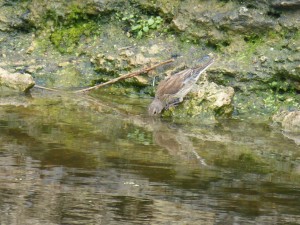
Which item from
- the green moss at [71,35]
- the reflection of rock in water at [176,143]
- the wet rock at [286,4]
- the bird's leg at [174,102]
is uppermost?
the wet rock at [286,4]

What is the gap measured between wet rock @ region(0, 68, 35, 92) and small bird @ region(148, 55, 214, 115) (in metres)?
1.59

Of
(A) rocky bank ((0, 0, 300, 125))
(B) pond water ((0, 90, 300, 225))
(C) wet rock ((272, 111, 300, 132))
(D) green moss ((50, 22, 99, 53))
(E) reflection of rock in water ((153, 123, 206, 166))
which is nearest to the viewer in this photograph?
(B) pond water ((0, 90, 300, 225))

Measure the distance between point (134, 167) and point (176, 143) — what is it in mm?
1103

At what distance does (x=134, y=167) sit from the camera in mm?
6863

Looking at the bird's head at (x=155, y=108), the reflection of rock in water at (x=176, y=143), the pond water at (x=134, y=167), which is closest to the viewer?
the pond water at (x=134, y=167)

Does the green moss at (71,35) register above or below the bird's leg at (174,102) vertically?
above

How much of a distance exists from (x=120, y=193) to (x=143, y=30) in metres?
4.98

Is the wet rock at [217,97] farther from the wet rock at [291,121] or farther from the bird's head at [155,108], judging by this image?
the wet rock at [291,121]

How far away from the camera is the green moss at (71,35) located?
11.1 metres

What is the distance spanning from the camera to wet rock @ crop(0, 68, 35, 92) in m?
10.0

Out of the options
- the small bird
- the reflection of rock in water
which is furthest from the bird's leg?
the reflection of rock in water

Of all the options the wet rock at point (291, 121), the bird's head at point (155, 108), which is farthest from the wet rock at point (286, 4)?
the bird's head at point (155, 108)

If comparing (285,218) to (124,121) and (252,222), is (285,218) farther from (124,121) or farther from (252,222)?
(124,121)

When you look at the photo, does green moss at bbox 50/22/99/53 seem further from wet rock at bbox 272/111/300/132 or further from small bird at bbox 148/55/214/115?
wet rock at bbox 272/111/300/132
